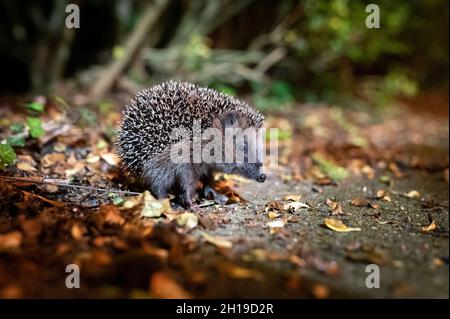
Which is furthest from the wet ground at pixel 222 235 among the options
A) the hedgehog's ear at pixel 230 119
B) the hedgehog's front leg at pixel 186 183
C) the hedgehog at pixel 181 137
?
the hedgehog's ear at pixel 230 119

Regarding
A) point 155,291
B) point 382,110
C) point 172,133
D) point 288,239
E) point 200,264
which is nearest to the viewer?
point 155,291

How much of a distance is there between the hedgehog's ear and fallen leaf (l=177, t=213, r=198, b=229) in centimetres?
150

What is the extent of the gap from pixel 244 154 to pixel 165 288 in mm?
2897

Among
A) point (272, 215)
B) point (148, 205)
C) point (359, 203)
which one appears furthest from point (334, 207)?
point (148, 205)

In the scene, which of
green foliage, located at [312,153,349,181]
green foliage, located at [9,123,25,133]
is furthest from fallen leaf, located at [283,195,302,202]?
green foliage, located at [9,123,25,133]

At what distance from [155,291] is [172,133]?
8.06 ft

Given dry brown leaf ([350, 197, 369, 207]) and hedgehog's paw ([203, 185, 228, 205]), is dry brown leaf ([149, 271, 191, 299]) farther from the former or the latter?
dry brown leaf ([350, 197, 369, 207])

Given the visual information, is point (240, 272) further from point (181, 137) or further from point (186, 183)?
point (181, 137)

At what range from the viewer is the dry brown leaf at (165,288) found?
3020mm

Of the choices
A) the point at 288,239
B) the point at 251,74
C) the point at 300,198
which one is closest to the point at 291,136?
the point at 251,74

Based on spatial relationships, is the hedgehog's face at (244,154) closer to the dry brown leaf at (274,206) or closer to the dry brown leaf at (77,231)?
the dry brown leaf at (274,206)

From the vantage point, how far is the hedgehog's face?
219 inches

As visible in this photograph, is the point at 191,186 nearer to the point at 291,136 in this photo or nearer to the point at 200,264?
the point at 200,264

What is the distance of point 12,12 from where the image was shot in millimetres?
11320
